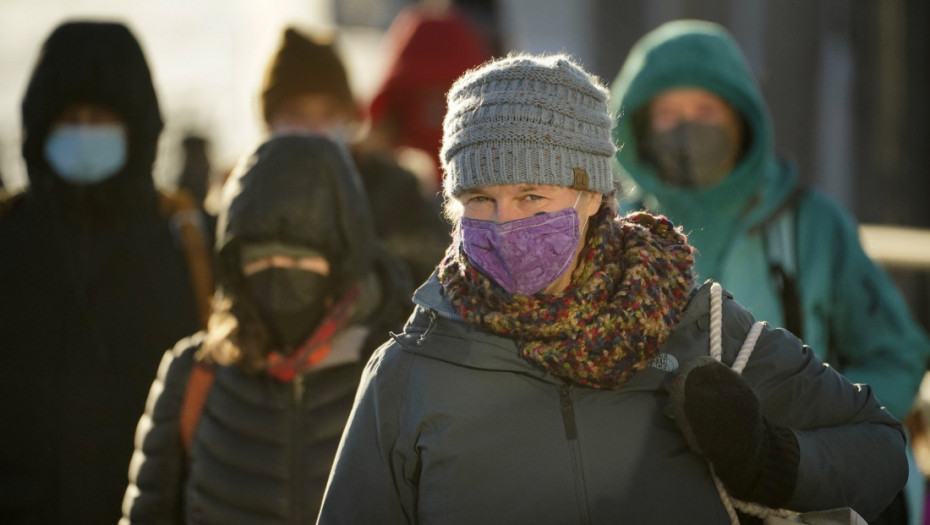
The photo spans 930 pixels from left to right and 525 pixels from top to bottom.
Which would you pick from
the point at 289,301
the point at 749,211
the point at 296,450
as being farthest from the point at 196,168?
the point at 296,450

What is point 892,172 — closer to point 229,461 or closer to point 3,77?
point 229,461

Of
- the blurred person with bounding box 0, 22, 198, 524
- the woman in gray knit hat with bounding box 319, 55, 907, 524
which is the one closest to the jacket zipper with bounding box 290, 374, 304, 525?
the woman in gray knit hat with bounding box 319, 55, 907, 524

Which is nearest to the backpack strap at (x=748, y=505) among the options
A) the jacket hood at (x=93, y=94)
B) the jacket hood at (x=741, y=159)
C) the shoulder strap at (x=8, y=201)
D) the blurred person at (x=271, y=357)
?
the blurred person at (x=271, y=357)

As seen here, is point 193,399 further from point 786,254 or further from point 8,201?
point 786,254

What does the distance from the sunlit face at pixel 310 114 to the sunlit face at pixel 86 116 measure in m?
1.25

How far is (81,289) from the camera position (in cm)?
436

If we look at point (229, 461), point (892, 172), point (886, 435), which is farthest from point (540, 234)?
point (892, 172)

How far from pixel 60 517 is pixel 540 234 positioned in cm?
224

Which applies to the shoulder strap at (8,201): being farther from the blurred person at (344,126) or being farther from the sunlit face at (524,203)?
the sunlit face at (524,203)

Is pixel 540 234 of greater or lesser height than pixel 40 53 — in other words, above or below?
below

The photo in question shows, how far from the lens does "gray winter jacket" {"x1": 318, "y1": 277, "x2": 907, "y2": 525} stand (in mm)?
2557

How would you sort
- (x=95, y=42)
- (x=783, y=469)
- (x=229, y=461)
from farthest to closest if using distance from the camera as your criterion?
(x=95, y=42) → (x=229, y=461) → (x=783, y=469)

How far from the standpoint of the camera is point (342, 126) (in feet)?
20.4

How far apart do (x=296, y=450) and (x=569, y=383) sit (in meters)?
1.09
